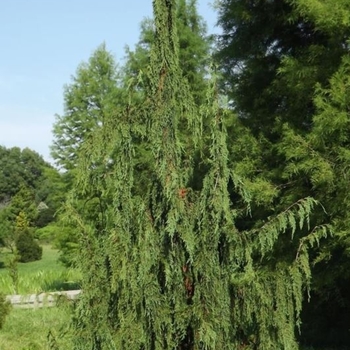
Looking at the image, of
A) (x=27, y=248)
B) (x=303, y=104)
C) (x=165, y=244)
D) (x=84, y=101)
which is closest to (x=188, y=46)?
(x=84, y=101)

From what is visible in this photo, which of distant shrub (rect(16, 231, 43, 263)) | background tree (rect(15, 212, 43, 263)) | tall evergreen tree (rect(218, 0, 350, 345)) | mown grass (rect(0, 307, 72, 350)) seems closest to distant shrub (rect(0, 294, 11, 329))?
mown grass (rect(0, 307, 72, 350))

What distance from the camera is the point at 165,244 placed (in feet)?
11.1

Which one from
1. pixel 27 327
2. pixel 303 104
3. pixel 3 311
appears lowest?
pixel 27 327

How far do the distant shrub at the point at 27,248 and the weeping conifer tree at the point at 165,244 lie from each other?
32.3 meters

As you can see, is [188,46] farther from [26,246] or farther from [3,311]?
[26,246]

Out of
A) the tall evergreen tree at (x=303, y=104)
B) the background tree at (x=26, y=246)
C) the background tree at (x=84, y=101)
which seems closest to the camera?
the tall evergreen tree at (x=303, y=104)

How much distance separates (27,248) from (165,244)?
32757 millimetres

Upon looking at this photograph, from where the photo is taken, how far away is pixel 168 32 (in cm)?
344

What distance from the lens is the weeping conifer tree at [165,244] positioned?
328 cm

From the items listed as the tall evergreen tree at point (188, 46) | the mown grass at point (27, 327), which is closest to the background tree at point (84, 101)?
the tall evergreen tree at point (188, 46)

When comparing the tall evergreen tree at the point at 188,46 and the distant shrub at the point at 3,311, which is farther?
the tall evergreen tree at the point at 188,46

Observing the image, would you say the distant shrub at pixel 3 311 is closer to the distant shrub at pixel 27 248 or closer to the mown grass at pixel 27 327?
the mown grass at pixel 27 327

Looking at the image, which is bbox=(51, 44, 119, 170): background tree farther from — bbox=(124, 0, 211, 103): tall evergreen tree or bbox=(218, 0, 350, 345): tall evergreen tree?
bbox=(218, 0, 350, 345): tall evergreen tree

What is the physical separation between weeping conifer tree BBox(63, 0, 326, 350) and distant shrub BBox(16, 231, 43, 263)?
1272 inches
